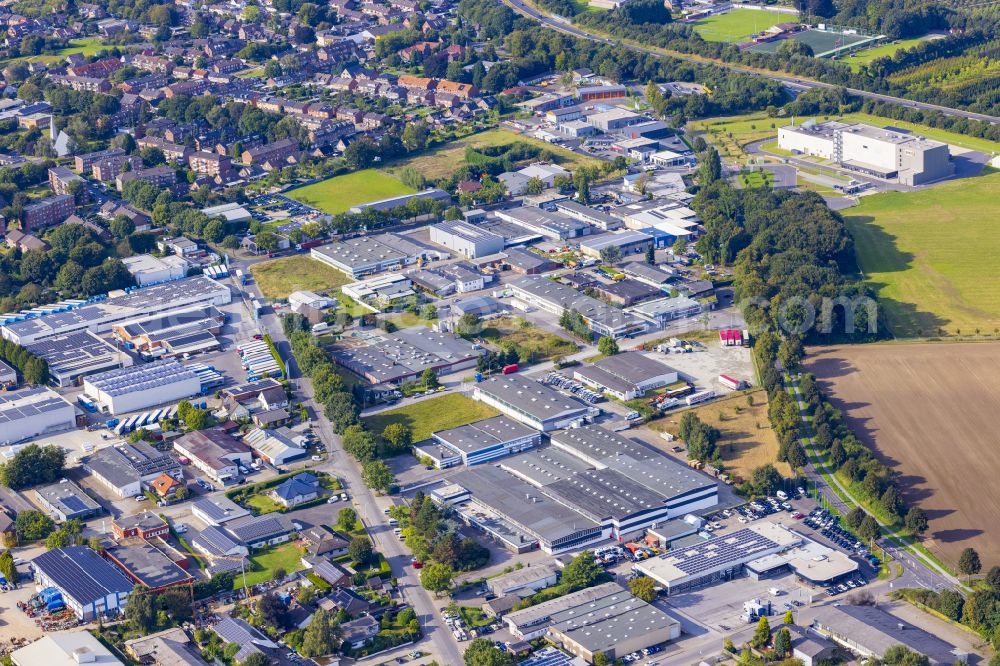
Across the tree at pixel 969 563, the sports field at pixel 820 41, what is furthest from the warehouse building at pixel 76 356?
the sports field at pixel 820 41

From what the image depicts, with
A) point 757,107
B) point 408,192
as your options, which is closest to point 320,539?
point 408,192

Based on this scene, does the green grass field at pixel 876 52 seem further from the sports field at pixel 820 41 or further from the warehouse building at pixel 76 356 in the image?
the warehouse building at pixel 76 356

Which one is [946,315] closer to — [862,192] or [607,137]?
[862,192]

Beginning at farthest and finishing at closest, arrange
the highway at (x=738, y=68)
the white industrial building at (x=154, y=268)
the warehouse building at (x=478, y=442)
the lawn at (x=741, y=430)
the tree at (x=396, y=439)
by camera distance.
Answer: the highway at (x=738, y=68) < the white industrial building at (x=154, y=268) < the tree at (x=396, y=439) < the warehouse building at (x=478, y=442) < the lawn at (x=741, y=430)

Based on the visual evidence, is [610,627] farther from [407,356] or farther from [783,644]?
[407,356]

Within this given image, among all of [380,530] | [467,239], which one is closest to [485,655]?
[380,530]
